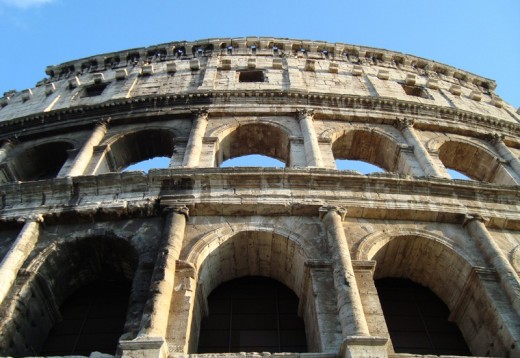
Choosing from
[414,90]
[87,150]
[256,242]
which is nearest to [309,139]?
[256,242]

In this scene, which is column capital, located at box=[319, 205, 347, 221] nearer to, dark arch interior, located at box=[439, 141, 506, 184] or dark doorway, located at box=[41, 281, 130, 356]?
dark doorway, located at box=[41, 281, 130, 356]

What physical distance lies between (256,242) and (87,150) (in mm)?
5483

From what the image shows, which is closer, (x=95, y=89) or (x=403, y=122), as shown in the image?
(x=403, y=122)

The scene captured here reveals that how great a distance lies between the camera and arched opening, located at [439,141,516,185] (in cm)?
1378

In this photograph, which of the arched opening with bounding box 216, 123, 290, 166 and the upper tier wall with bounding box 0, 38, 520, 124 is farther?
the upper tier wall with bounding box 0, 38, 520, 124

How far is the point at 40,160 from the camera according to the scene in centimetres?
1395

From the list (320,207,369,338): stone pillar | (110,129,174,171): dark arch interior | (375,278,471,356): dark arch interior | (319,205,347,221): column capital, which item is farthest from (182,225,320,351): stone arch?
(110,129,174,171): dark arch interior

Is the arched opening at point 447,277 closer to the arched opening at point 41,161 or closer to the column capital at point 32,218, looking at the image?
the column capital at point 32,218

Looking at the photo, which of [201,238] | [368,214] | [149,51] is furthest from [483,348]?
[149,51]

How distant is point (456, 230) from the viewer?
9727 mm

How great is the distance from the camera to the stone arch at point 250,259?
861 centimetres

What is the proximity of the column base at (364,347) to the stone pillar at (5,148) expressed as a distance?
10418 millimetres

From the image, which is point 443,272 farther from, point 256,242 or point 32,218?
point 32,218

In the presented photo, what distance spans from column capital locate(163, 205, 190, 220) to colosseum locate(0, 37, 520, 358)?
45 mm
